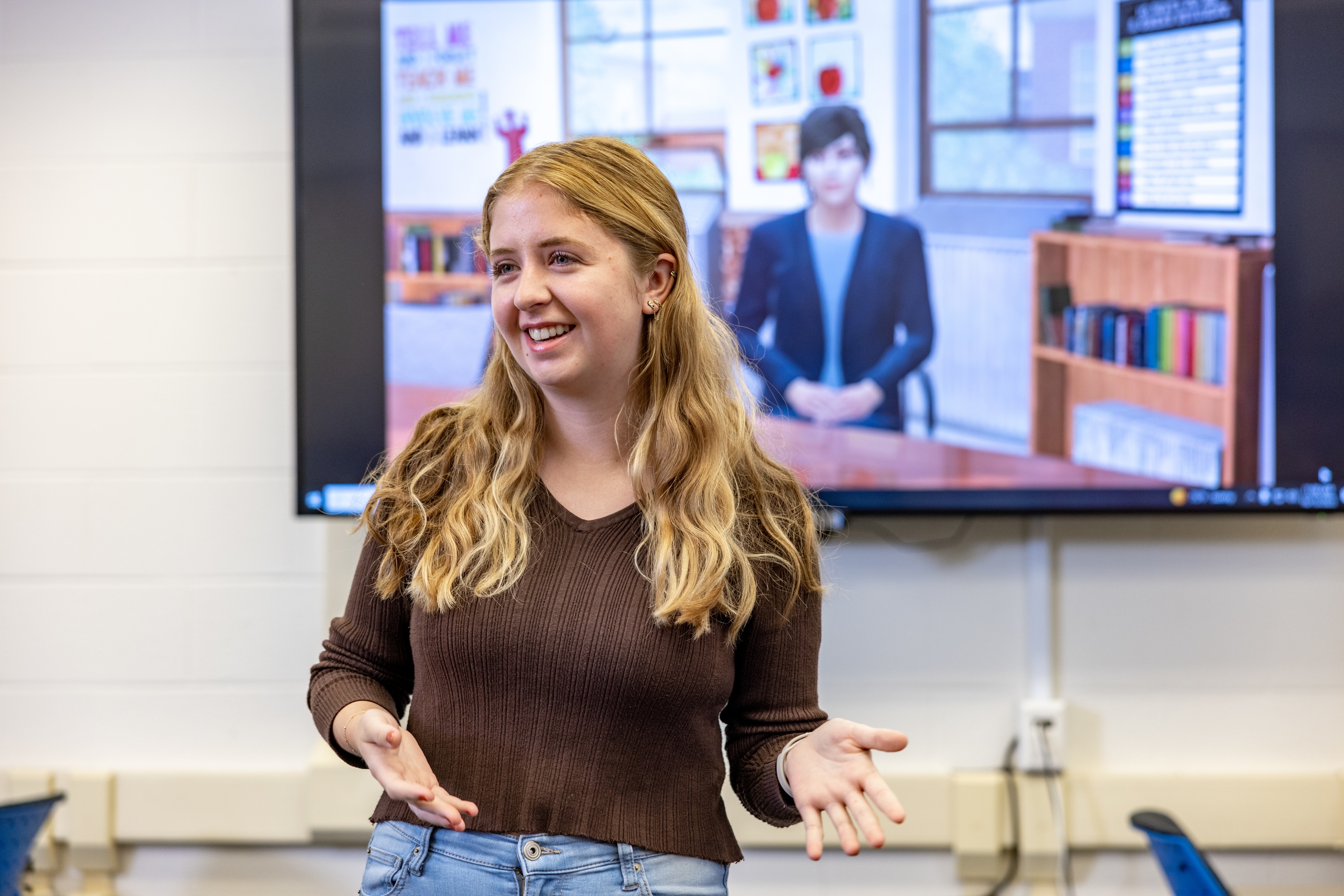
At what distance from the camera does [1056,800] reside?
7.30 ft

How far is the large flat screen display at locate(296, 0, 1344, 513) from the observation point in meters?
2.09

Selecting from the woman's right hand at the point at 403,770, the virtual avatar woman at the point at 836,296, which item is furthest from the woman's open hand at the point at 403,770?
the virtual avatar woman at the point at 836,296

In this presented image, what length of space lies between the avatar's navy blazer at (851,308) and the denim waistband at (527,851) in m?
1.21

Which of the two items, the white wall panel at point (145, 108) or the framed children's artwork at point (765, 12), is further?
the white wall panel at point (145, 108)

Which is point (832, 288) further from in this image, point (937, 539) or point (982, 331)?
point (937, 539)

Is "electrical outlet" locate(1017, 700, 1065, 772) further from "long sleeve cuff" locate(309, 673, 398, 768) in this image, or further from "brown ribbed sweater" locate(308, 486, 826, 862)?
"long sleeve cuff" locate(309, 673, 398, 768)

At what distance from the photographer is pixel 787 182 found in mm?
2139

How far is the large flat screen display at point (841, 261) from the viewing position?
2.09m

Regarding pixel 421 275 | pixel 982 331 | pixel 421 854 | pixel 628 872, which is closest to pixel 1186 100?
pixel 982 331

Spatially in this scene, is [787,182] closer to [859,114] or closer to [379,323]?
[859,114]

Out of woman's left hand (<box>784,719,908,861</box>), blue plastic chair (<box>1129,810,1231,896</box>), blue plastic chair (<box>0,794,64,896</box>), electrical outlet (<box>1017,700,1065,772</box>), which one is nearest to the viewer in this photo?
woman's left hand (<box>784,719,908,861</box>)

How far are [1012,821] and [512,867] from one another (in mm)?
1508

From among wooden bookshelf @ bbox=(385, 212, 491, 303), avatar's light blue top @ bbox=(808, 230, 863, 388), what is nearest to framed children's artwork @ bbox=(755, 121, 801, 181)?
avatar's light blue top @ bbox=(808, 230, 863, 388)

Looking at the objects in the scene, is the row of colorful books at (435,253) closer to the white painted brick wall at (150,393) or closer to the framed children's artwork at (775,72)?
the white painted brick wall at (150,393)
